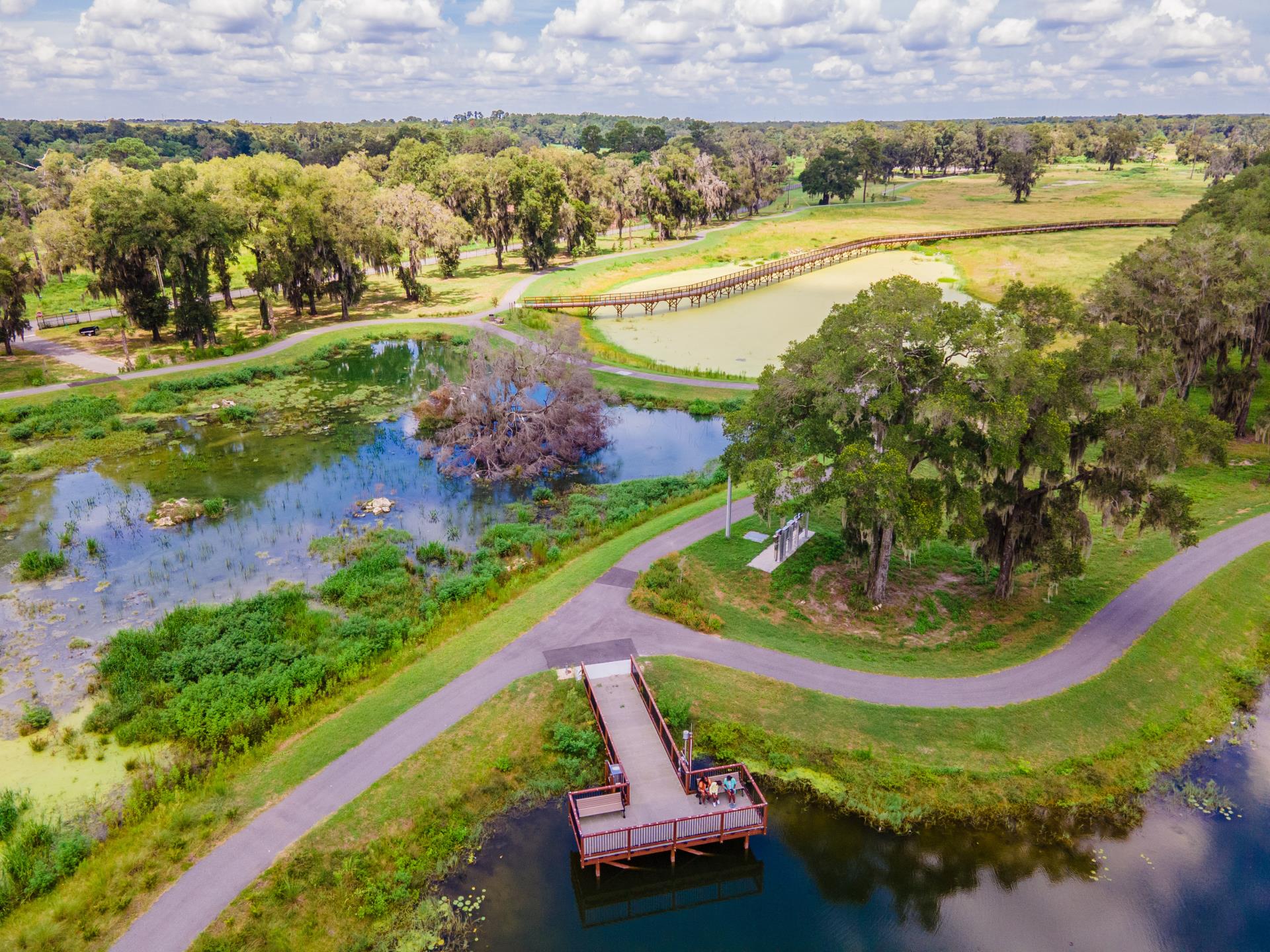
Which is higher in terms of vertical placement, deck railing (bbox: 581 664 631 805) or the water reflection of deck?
deck railing (bbox: 581 664 631 805)

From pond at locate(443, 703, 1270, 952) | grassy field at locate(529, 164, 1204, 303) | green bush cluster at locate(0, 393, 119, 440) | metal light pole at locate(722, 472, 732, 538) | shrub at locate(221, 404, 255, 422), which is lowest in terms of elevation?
pond at locate(443, 703, 1270, 952)

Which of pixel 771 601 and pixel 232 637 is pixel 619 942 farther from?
pixel 232 637

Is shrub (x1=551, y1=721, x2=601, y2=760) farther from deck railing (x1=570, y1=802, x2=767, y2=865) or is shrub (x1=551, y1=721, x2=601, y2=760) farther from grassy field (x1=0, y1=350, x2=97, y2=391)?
grassy field (x1=0, y1=350, x2=97, y2=391)

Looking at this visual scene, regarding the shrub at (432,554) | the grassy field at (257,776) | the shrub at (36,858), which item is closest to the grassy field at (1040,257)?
the shrub at (432,554)

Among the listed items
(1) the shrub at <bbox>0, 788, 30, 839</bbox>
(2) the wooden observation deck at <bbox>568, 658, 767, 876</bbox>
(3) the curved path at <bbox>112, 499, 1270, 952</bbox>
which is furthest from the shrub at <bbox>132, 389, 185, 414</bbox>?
(2) the wooden observation deck at <bbox>568, 658, 767, 876</bbox>

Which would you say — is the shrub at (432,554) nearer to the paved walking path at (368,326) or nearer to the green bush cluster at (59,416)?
the paved walking path at (368,326)

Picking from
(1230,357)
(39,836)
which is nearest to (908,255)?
(1230,357)

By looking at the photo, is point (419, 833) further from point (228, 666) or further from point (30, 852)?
point (228, 666)
